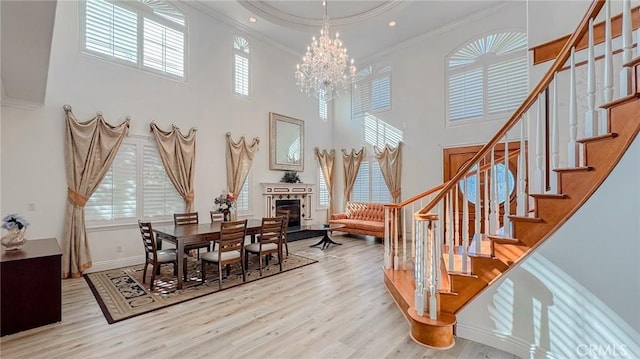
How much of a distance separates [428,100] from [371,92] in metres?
1.86

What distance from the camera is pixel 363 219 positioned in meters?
7.91

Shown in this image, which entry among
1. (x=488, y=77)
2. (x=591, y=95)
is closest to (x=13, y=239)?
(x=591, y=95)

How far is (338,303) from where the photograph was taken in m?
3.50

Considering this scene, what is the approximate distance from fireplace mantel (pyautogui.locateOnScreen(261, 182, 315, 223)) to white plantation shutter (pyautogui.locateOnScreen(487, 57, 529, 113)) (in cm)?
508

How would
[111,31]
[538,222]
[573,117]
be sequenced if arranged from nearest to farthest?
[573,117] < [538,222] < [111,31]

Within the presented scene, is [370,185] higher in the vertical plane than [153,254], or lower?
higher

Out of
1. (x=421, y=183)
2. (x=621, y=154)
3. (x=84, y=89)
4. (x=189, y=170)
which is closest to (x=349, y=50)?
(x=421, y=183)

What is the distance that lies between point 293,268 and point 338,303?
1.60 meters

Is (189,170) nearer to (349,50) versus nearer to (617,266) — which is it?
(349,50)

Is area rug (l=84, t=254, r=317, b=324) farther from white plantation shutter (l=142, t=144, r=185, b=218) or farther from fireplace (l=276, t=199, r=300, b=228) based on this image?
fireplace (l=276, t=199, r=300, b=228)

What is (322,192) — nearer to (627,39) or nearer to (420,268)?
(420,268)

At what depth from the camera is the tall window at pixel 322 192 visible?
29.5 ft

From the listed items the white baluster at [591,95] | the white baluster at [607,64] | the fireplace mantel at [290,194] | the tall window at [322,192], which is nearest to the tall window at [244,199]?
the fireplace mantel at [290,194]

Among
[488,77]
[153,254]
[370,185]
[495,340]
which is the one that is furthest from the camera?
[370,185]
